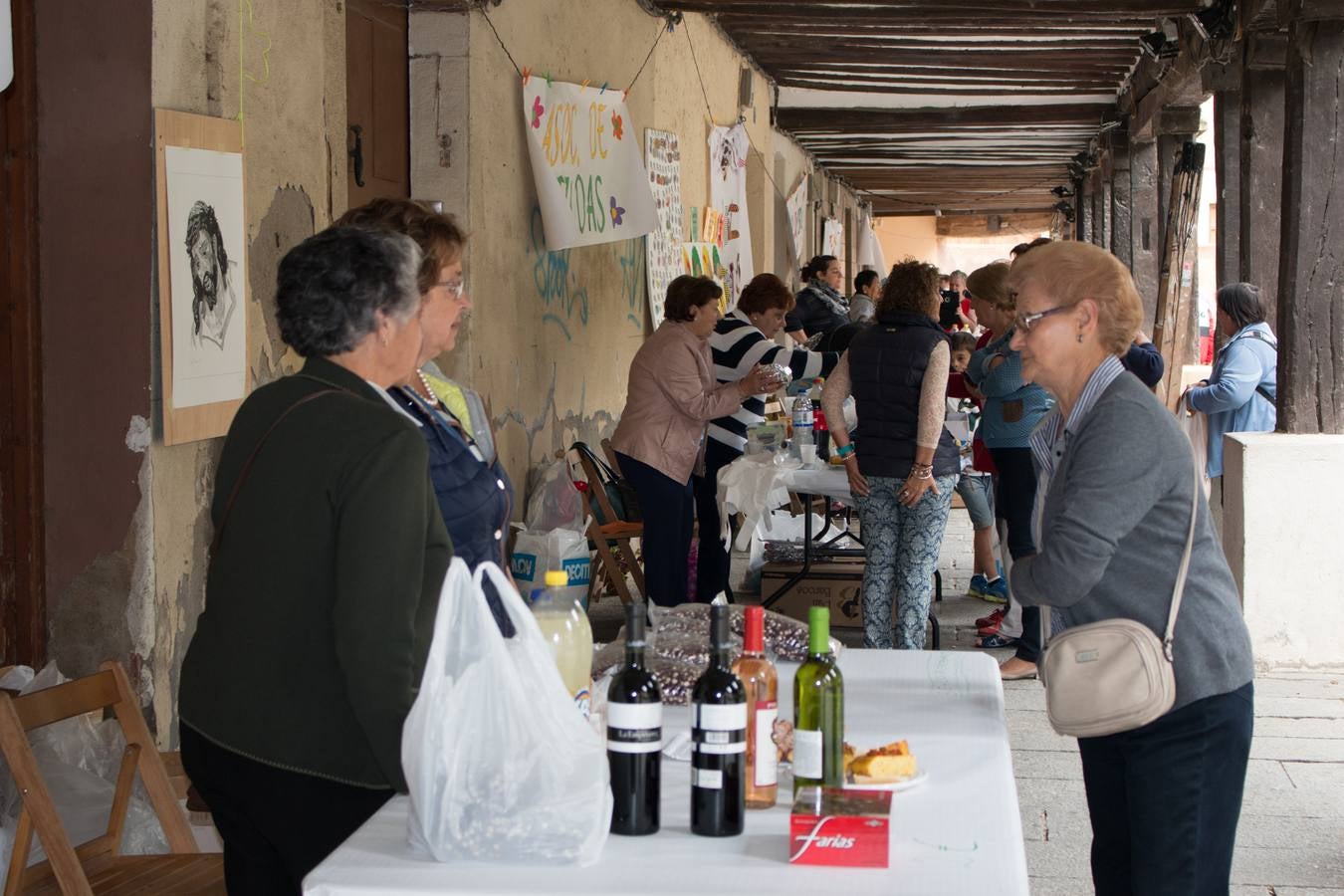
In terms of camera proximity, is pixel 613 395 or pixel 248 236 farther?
pixel 613 395

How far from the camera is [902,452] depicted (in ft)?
18.4

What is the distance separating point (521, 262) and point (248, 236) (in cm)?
289

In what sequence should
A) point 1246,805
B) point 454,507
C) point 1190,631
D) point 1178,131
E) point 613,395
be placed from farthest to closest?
point 1178,131 → point 613,395 → point 1246,805 → point 454,507 → point 1190,631

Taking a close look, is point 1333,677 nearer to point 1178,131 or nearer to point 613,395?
point 613,395

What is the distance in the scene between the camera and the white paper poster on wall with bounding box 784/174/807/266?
15820 mm

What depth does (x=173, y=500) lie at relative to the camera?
3668 millimetres

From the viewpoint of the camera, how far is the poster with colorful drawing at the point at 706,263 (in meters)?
10.4

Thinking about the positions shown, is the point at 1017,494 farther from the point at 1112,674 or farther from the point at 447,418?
the point at 447,418

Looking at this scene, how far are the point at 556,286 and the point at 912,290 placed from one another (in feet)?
7.82

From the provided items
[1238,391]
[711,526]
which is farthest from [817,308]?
[1238,391]

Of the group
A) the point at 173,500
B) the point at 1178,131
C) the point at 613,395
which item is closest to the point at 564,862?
the point at 173,500

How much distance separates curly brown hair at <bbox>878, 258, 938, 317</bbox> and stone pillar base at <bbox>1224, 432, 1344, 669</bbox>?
1629mm

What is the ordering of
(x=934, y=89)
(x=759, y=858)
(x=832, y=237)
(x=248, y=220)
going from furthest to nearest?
(x=832, y=237)
(x=934, y=89)
(x=248, y=220)
(x=759, y=858)

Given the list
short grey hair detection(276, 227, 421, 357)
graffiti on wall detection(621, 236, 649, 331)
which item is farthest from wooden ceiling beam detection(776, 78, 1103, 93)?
short grey hair detection(276, 227, 421, 357)
